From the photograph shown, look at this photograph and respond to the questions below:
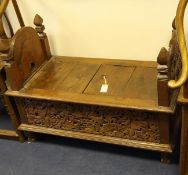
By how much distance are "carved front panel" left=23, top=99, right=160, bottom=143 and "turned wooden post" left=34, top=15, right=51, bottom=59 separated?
0.37 meters

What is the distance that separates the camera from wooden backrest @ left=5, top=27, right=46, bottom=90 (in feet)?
5.57

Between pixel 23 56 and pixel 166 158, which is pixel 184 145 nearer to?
pixel 166 158

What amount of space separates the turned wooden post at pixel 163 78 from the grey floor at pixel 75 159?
1.34 feet

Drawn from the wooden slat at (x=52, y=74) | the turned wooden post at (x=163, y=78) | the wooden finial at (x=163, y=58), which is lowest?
the wooden slat at (x=52, y=74)

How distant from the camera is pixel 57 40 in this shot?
6.77 feet

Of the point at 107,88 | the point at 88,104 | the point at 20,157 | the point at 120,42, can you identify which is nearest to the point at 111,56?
the point at 120,42

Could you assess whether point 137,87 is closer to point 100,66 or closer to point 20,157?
point 100,66

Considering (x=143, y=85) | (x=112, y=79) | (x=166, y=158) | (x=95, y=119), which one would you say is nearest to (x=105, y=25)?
(x=112, y=79)

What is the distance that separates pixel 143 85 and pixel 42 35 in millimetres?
693

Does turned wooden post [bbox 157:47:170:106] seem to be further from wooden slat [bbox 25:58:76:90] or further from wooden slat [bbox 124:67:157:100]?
wooden slat [bbox 25:58:76:90]

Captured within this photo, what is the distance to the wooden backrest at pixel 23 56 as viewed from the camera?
1697 millimetres

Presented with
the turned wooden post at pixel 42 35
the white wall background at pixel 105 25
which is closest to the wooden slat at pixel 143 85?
the white wall background at pixel 105 25

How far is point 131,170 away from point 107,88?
0.45m

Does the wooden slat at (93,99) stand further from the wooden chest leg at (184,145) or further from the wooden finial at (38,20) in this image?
the wooden finial at (38,20)
